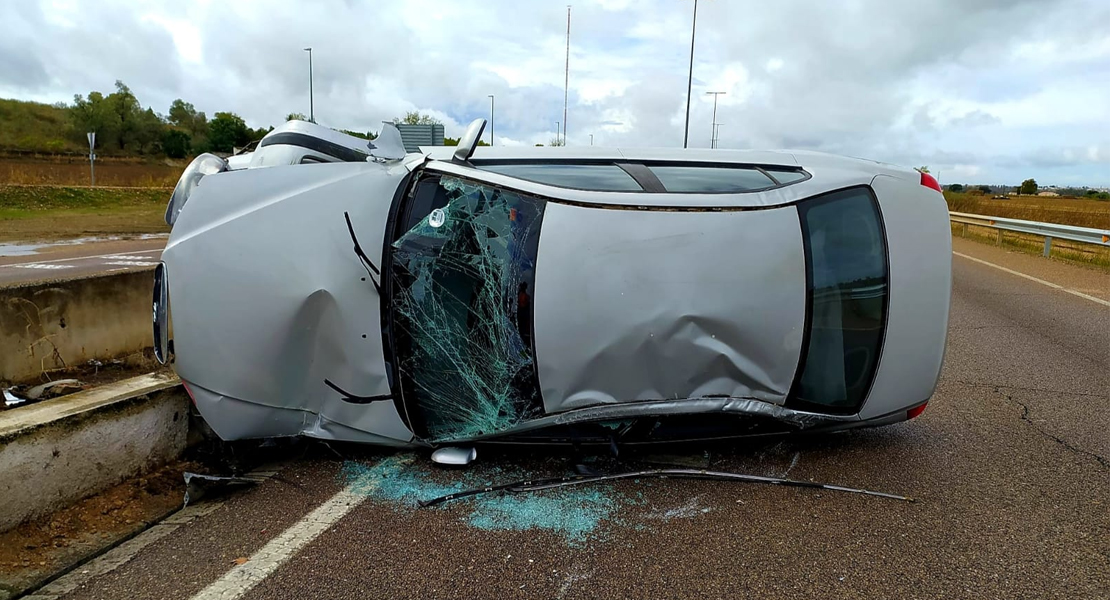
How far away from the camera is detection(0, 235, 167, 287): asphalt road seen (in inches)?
395

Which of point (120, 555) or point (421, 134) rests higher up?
point (421, 134)

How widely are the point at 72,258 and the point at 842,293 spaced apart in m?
13.1

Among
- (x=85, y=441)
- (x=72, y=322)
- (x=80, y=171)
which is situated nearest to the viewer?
(x=85, y=441)

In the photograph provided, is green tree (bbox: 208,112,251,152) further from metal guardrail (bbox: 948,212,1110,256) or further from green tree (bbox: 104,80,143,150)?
metal guardrail (bbox: 948,212,1110,256)

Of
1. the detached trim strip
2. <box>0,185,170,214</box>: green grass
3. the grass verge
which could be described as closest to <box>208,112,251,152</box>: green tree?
<box>0,185,170,214</box>: green grass

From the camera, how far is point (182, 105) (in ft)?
309

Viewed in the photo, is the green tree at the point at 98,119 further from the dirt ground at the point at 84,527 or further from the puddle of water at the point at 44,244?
the dirt ground at the point at 84,527

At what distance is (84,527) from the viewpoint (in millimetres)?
2928

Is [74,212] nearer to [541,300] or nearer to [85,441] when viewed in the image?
A: [85,441]

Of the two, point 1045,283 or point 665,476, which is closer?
point 665,476

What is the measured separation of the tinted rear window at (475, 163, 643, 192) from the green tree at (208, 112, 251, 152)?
227 ft

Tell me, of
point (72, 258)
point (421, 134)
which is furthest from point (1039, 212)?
point (72, 258)

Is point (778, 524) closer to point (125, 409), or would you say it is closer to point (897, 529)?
point (897, 529)

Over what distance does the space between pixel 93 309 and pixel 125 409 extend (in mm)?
1946
